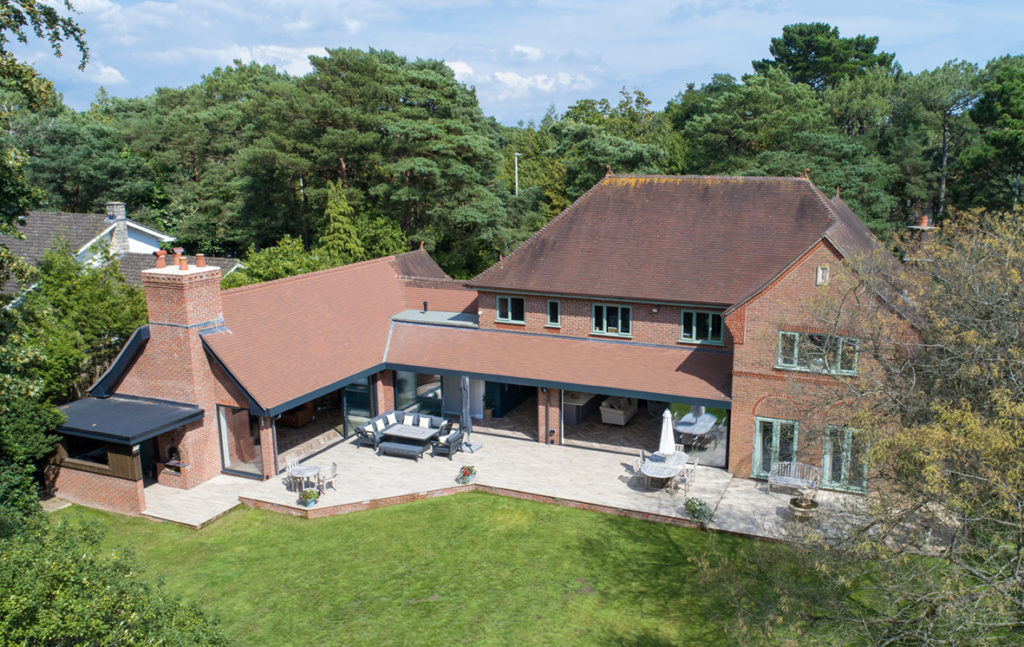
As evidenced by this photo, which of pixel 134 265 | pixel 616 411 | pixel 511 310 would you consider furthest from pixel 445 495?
pixel 134 265

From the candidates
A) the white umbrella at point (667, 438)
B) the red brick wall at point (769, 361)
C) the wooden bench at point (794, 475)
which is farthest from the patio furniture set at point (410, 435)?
the wooden bench at point (794, 475)

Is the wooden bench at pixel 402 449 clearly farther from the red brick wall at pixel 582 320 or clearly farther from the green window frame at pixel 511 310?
the green window frame at pixel 511 310

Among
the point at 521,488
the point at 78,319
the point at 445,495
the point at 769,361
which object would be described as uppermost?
the point at 78,319

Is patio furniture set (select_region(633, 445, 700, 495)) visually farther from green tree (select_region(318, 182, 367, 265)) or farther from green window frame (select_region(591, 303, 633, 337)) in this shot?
green tree (select_region(318, 182, 367, 265))

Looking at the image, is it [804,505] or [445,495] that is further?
[445,495]

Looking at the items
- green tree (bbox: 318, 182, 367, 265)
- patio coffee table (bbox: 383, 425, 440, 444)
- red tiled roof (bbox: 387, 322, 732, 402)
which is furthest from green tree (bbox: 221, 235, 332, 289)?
patio coffee table (bbox: 383, 425, 440, 444)

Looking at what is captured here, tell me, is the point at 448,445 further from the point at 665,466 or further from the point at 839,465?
the point at 839,465
